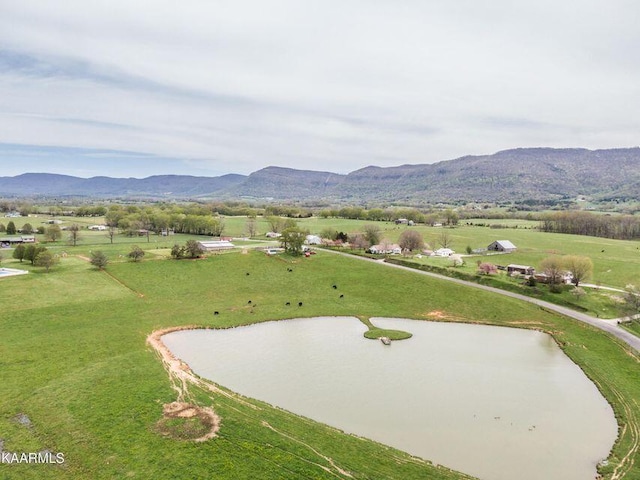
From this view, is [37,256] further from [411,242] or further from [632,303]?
[632,303]

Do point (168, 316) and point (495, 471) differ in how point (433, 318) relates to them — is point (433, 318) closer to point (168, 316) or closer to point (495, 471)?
point (495, 471)

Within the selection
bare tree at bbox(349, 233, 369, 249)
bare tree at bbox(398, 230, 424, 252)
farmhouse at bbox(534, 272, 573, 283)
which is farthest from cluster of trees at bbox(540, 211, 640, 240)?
farmhouse at bbox(534, 272, 573, 283)

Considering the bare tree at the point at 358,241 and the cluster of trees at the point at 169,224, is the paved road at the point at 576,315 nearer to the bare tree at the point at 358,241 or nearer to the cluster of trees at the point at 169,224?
the bare tree at the point at 358,241

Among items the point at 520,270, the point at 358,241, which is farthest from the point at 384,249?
the point at 520,270

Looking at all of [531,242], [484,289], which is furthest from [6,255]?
[531,242]

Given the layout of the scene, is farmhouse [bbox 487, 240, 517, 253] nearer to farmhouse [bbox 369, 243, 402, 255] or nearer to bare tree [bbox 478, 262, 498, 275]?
bare tree [bbox 478, 262, 498, 275]

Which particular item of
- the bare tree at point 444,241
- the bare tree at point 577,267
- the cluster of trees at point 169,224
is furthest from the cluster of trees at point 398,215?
the bare tree at point 577,267
